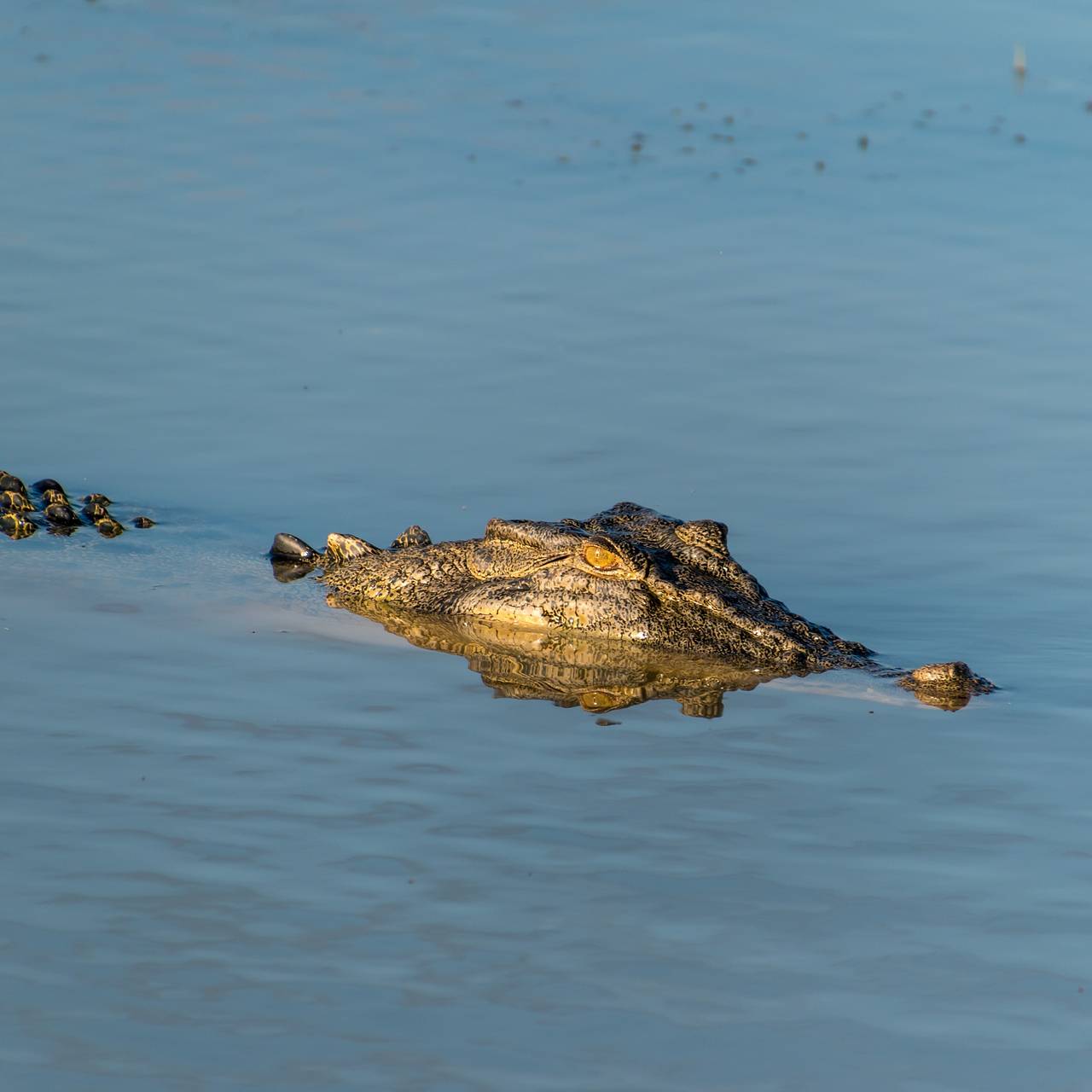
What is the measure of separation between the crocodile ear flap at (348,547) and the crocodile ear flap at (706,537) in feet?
6.19

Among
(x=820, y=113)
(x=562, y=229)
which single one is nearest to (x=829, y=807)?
(x=562, y=229)

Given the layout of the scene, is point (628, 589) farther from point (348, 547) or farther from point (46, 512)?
point (46, 512)

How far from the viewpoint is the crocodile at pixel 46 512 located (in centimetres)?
1102

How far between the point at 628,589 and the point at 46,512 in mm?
3691

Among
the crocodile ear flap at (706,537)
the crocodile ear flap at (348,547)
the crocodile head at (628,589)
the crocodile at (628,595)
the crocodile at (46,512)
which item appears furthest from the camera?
the crocodile at (46,512)

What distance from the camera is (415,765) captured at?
7.93 m

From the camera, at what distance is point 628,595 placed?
9641 millimetres

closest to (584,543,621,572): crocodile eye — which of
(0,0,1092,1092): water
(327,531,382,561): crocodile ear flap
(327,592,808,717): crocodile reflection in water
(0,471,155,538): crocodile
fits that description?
(327,592,808,717): crocodile reflection in water

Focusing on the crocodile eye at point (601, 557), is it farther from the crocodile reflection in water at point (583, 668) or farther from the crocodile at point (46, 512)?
the crocodile at point (46, 512)

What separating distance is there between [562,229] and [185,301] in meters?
3.75

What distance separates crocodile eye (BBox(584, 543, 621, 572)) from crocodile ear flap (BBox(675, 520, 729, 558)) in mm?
407

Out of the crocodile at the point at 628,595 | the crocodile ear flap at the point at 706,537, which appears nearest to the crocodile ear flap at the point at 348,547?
the crocodile at the point at 628,595

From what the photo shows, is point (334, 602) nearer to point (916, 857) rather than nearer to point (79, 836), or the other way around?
point (79, 836)

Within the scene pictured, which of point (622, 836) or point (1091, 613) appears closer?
point (622, 836)
